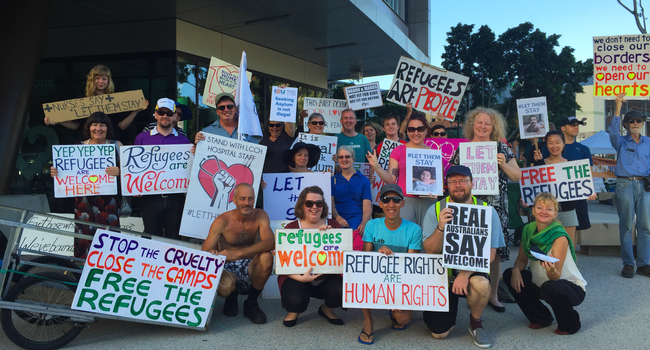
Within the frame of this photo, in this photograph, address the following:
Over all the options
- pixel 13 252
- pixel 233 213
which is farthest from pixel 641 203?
pixel 13 252

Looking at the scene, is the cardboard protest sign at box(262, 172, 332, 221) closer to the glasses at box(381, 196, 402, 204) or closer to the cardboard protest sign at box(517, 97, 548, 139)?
the glasses at box(381, 196, 402, 204)

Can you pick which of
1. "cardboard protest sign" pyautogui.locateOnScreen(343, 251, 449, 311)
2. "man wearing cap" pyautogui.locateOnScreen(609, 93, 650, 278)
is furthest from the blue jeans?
"cardboard protest sign" pyautogui.locateOnScreen(343, 251, 449, 311)

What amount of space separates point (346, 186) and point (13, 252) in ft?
10.5

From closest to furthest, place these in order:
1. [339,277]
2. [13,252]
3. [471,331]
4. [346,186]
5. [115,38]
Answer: [13,252]
[471,331]
[339,277]
[346,186]
[115,38]

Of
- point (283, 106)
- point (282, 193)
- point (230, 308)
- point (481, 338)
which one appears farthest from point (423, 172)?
point (283, 106)

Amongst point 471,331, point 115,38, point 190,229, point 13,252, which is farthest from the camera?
point 115,38

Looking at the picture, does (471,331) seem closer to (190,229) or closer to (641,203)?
(190,229)

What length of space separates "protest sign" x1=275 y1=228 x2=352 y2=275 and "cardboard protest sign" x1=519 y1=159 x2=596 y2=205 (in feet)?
8.78

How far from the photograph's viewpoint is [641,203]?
20.8 feet

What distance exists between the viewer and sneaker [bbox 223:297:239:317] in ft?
15.7

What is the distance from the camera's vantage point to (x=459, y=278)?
13.3 ft

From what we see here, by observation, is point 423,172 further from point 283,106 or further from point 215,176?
point 283,106

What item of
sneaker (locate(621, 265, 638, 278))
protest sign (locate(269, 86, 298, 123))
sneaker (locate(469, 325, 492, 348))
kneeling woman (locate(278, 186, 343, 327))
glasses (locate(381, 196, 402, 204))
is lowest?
sneaker (locate(469, 325, 492, 348))

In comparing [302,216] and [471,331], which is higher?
[302,216]
